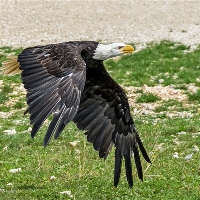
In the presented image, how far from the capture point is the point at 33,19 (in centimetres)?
2622

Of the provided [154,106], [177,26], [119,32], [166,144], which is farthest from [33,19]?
[166,144]

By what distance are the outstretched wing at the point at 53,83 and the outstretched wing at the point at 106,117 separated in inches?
51.2

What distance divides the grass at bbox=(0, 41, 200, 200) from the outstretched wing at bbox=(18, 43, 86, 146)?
1704mm

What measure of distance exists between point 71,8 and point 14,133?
55.8ft

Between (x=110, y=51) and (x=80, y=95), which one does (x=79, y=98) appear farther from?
(x=110, y=51)

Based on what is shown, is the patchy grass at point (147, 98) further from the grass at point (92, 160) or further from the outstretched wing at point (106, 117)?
the outstretched wing at point (106, 117)

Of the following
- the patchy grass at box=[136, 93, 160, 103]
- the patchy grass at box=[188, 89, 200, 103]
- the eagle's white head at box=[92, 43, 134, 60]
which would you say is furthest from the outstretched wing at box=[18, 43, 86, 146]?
the patchy grass at box=[188, 89, 200, 103]

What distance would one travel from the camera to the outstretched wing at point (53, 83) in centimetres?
650

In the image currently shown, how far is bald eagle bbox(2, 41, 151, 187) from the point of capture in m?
6.66

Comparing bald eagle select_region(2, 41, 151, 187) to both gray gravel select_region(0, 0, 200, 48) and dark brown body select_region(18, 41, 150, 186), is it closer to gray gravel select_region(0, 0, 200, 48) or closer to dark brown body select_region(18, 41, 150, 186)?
dark brown body select_region(18, 41, 150, 186)

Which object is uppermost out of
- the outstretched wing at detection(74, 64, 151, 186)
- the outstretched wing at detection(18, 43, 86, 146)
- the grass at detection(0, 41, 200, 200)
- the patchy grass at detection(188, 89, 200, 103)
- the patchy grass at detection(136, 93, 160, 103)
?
the outstretched wing at detection(18, 43, 86, 146)

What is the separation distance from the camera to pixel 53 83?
711cm

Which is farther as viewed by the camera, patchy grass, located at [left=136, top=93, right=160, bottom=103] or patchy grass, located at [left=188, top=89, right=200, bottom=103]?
patchy grass, located at [left=188, top=89, right=200, bottom=103]

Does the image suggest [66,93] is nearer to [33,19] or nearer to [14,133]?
[14,133]
